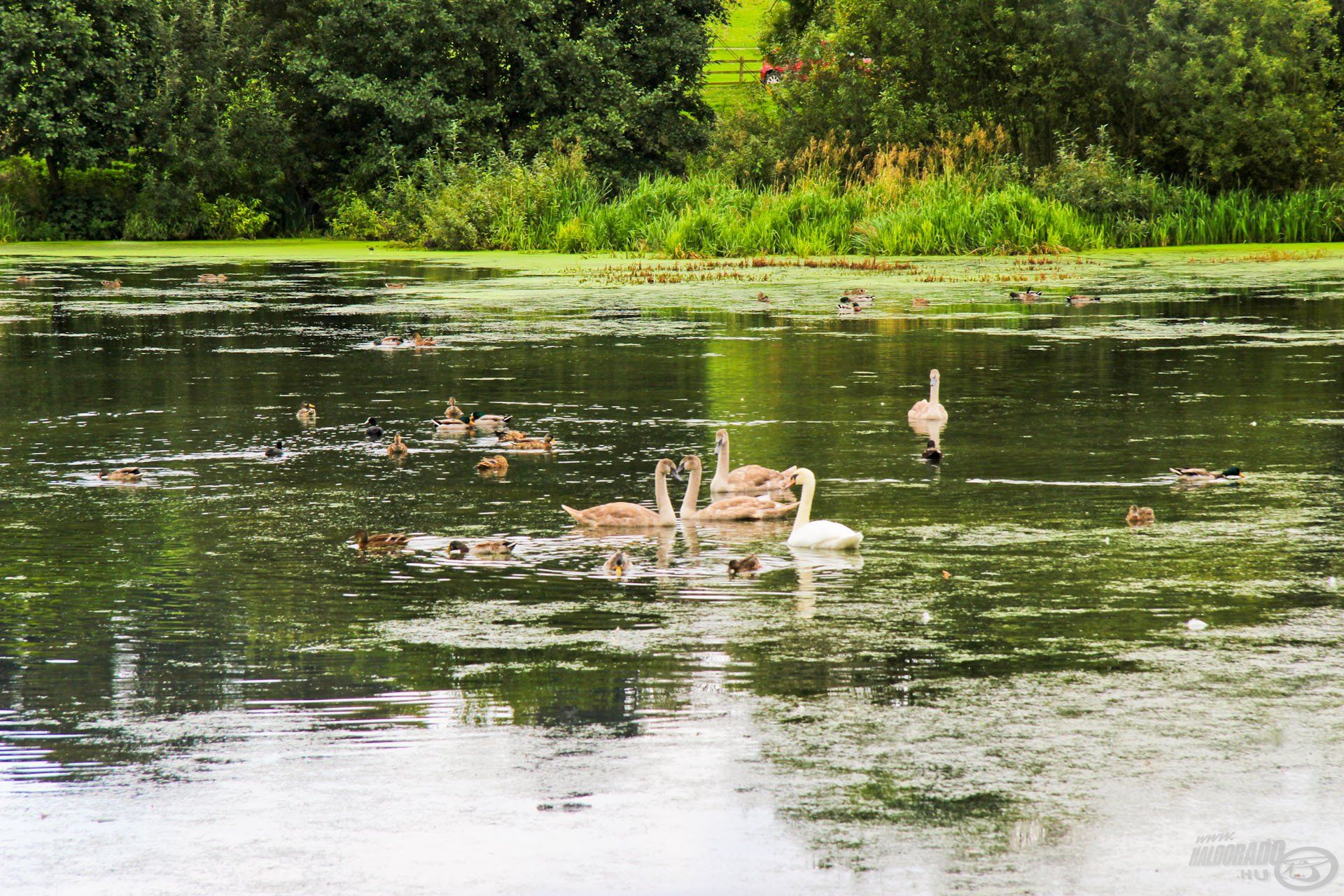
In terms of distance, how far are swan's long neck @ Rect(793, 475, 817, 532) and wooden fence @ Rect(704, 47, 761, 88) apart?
224ft

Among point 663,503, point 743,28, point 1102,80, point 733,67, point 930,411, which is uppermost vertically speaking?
point 743,28

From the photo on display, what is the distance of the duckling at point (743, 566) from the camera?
7711mm

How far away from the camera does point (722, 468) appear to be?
988 centimetres

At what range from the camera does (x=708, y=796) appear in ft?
15.7

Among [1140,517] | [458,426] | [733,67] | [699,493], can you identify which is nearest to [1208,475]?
[1140,517]

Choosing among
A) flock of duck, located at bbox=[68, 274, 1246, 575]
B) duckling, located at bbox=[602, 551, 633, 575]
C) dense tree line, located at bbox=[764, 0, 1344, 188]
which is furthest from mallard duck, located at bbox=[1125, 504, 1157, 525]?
dense tree line, located at bbox=[764, 0, 1344, 188]

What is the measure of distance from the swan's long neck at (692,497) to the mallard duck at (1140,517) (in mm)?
2335

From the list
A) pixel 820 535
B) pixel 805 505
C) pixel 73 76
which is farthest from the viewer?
pixel 73 76

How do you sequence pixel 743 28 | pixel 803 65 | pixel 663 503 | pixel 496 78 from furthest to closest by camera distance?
pixel 743 28
pixel 803 65
pixel 496 78
pixel 663 503

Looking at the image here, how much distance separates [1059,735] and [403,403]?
9.56 m

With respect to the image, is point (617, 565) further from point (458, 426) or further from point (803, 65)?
point (803, 65)

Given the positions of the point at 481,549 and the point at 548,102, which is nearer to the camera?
the point at 481,549

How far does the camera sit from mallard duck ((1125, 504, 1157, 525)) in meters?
8.60

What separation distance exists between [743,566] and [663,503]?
136 cm
